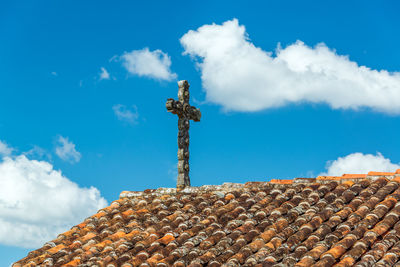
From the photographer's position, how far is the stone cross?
11227 mm

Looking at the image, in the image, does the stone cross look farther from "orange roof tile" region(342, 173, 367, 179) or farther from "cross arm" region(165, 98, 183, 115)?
"orange roof tile" region(342, 173, 367, 179)

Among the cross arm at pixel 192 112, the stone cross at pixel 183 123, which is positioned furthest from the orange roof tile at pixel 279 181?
the cross arm at pixel 192 112

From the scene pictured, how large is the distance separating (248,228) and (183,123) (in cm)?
363

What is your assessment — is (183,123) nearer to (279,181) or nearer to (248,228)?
(279,181)

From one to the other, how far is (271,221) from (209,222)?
1.10 m

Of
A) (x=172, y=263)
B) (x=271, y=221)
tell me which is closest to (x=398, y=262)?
(x=271, y=221)

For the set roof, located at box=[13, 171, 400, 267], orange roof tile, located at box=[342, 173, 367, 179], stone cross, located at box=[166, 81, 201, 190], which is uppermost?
stone cross, located at box=[166, 81, 201, 190]

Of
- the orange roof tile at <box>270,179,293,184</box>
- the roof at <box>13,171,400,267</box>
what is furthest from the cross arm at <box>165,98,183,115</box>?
the orange roof tile at <box>270,179,293,184</box>

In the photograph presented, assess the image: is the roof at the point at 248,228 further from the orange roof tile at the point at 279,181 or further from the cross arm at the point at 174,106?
the cross arm at the point at 174,106

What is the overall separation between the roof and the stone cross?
0.40m

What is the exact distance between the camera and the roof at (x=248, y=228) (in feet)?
24.3

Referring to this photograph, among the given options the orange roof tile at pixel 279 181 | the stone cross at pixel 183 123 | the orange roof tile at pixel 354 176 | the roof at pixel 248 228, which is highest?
the stone cross at pixel 183 123

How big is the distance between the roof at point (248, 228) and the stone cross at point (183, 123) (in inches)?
15.9

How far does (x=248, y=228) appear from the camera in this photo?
8516mm
